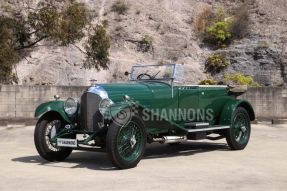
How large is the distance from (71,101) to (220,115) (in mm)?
3528

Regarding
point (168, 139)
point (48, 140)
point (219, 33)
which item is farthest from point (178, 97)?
point (219, 33)

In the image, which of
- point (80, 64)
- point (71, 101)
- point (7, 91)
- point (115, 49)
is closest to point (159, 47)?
point (115, 49)

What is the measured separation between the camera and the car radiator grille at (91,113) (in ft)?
28.9

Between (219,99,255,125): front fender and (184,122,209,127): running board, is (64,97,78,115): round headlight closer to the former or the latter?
(184,122,209,127): running board

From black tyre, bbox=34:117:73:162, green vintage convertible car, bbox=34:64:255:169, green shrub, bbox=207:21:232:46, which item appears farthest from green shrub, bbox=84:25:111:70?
black tyre, bbox=34:117:73:162

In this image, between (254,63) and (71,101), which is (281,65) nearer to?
(254,63)

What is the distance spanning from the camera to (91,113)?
888 cm

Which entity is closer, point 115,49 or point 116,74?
point 116,74

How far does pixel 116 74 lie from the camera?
2691 centimetres

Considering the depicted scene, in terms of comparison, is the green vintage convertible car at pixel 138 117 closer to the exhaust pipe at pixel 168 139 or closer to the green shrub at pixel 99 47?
the exhaust pipe at pixel 168 139

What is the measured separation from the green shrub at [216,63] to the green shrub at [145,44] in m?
3.67

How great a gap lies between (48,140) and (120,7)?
22996mm

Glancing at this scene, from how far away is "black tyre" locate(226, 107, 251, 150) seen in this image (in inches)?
428

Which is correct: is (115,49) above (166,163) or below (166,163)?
above
